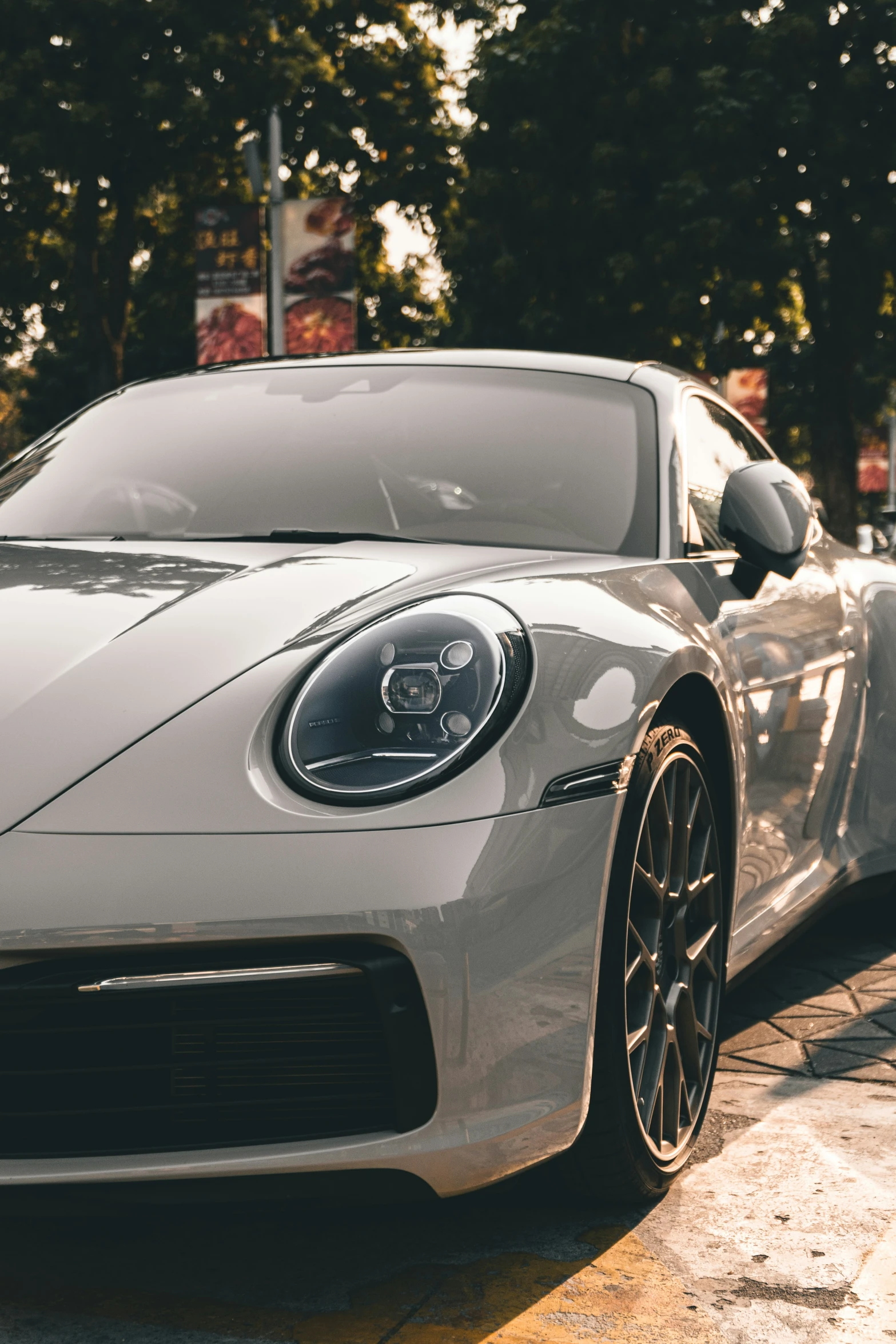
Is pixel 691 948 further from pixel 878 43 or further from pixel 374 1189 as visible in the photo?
pixel 878 43

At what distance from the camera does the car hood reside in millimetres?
2033

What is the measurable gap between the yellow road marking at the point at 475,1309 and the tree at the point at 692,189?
2043 cm

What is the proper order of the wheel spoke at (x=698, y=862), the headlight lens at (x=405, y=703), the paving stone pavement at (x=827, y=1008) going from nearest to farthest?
the headlight lens at (x=405, y=703), the wheel spoke at (x=698, y=862), the paving stone pavement at (x=827, y=1008)

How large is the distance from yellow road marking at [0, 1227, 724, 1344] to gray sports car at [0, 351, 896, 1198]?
6.4 inches

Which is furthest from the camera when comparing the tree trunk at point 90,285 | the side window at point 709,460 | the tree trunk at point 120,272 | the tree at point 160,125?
the tree trunk at point 120,272

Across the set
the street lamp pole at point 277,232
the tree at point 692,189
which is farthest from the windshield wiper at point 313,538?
the tree at point 692,189

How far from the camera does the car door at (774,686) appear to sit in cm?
293

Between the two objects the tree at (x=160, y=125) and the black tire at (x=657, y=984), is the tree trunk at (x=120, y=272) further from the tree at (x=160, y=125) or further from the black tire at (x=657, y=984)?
the black tire at (x=657, y=984)

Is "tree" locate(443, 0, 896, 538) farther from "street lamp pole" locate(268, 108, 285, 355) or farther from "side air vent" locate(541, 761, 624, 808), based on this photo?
"side air vent" locate(541, 761, 624, 808)

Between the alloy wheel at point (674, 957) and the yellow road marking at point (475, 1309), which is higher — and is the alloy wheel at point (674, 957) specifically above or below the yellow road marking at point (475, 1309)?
above

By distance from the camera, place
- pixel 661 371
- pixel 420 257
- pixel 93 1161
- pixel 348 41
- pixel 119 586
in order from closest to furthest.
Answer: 1. pixel 93 1161
2. pixel 119 586
3. pixel 661 371
4. pixel 348 41
5. pixel 420 257

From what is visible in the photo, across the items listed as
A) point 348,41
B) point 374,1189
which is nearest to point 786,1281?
point 374,1189

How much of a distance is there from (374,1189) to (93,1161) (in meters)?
0.34

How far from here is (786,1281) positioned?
2244 millimetres
